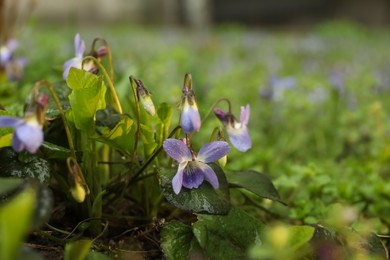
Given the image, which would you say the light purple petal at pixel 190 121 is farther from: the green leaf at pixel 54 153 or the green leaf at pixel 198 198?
the green leaf at pixel 54 153

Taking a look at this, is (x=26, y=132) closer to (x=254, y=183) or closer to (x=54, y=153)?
(x=54, y=153)

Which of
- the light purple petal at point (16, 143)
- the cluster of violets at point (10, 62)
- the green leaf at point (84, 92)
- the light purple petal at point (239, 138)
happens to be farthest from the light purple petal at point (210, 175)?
the cluster of violets at point (10, 62)

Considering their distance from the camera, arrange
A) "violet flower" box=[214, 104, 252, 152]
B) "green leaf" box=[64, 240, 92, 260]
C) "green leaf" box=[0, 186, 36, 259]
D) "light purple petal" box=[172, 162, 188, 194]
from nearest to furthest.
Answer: "green leaf" box=[0, 186, 36, 259] → "green leaf" box=[64, 240, 92, 260] → "light purple petal" box=[172, 162, 188, 194] → "violet flower" box=[214, 104, 252, 152]

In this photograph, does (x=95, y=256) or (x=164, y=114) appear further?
(x=164, y=114)

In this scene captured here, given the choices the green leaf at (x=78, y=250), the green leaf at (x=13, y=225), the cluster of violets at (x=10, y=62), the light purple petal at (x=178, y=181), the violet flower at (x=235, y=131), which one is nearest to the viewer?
the green leaf at (x=13, y=225)

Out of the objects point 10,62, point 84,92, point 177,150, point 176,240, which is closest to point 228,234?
point 176,240

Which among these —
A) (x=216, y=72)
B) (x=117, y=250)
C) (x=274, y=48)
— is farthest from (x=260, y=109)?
(x=274, y=48)

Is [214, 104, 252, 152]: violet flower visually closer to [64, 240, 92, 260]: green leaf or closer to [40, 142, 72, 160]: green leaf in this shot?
[40, 142, 72, 160]: green leaf

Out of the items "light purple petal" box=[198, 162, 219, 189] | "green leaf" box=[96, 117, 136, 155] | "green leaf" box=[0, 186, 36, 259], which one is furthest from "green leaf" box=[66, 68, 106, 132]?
"green leaf" box=[0, 186, 36, 259]
